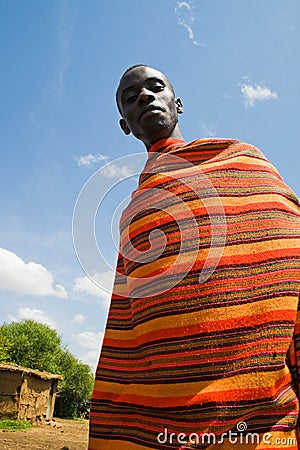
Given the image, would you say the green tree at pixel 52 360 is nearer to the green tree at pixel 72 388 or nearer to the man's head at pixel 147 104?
the green tree at pixel 72 388

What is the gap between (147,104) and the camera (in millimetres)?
1342

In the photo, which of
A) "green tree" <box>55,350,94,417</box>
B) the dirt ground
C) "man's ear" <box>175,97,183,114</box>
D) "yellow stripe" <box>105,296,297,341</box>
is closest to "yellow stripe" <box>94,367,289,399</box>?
"yellow stripe" <box>105,296,297,341</box>

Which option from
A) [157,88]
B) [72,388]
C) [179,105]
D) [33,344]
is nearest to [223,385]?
[157,88]

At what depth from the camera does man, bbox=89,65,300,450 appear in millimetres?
839

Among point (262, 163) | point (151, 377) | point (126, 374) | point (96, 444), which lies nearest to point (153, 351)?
point (151, 377)

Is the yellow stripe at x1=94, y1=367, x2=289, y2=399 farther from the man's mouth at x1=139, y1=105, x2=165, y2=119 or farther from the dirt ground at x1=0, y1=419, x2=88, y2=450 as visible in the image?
→ the dirt ground at x1=0, y1=419, x2=88, y2=450

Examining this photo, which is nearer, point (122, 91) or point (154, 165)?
point (154, 165)

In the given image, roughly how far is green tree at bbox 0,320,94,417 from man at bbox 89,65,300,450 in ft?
73.7

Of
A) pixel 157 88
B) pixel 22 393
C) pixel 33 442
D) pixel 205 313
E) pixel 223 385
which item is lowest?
pixel 33 442

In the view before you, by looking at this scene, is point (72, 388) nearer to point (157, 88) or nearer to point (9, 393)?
point (9, 393)

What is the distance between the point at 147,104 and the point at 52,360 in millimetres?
23216

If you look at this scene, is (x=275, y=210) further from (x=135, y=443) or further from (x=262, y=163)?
(x=135, y=443)

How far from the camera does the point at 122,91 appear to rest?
4.65ft

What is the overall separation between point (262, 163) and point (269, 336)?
492 millimetres
